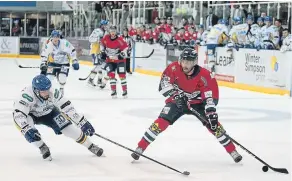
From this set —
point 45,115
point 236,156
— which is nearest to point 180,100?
point 236,156

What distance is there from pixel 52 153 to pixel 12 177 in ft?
3.33

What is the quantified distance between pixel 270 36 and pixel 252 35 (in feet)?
2.23

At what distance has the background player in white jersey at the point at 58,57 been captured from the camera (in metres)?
9.42

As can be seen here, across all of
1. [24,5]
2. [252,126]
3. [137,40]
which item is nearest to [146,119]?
[252,126]

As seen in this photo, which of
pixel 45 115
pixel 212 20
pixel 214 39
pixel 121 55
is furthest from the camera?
pixel 212 20

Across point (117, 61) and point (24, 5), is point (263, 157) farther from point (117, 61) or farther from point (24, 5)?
point (24, 5)

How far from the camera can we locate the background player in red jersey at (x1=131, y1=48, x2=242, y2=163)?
4.80 metres

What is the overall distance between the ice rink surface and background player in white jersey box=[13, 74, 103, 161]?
0.65ft

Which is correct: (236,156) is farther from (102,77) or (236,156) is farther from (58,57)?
(102,77)

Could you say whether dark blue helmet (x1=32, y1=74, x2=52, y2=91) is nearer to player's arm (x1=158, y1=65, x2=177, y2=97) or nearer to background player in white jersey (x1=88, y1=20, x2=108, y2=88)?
player's arm (x1=158, y1=65, x2=177, y2=97)

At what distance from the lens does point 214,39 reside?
1312cm

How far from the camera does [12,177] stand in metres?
4.38

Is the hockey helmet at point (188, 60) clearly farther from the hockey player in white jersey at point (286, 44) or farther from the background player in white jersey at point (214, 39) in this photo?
the background player in white jersey at point (214, 39)

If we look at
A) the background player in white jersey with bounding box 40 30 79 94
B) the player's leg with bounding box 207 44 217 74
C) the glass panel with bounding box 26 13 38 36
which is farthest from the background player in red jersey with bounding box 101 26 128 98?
the glass panel with bounding box 26 13 38 36
